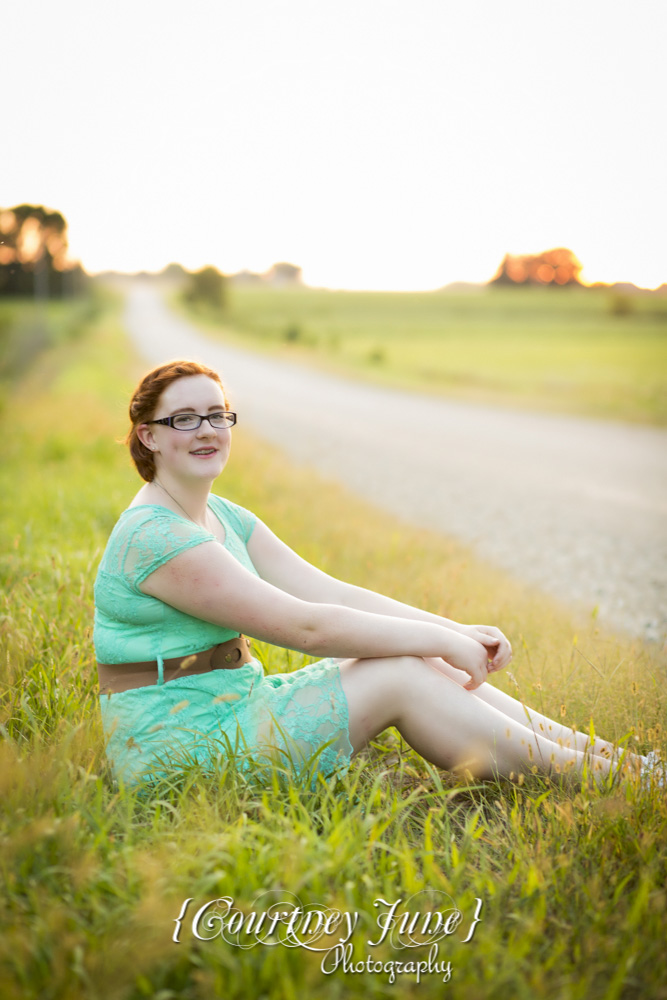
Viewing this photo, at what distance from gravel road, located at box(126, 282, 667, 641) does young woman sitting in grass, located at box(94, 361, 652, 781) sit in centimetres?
114

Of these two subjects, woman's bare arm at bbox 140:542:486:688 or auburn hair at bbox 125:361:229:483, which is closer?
woman's bare arm at bbox 140:542:486:688

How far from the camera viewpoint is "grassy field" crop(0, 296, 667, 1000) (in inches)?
53.9

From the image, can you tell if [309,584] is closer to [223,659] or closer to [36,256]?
[223,659]

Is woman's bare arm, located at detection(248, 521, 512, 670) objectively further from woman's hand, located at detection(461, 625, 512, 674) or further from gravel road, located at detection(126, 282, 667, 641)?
gravel road, located at detection(126, 282, 667, 641)

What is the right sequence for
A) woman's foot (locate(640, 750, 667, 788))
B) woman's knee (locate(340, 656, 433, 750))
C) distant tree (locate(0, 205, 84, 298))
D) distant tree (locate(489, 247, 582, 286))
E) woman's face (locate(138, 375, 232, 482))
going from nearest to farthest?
1. woman's foot (locate(640, 750, 667, 788))
2. woman's knee (locate(340, 656, 433, 750))
3. woman's face (locate(138, 375, 232, 482))
4. distant tree (locate(0, 205, 84, 298))
5. distant tree (locate(489, 247, 582, 286))

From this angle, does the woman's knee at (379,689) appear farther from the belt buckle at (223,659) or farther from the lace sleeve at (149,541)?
the lace sleeve at (149,541)

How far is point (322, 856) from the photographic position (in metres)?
1.64

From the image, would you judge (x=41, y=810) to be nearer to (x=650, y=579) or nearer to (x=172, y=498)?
(x=172, y=498)

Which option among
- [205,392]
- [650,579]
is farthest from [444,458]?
[205,392]

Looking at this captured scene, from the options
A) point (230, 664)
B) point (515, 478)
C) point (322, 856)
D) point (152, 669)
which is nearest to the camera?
point (322, 856)

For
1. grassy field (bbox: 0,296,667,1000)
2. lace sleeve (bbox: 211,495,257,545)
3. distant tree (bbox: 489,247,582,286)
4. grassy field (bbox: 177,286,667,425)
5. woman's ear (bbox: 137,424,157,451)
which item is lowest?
grassy field (bbox: 0,296,667,1000)

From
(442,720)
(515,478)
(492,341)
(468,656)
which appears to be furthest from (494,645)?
(492,341)

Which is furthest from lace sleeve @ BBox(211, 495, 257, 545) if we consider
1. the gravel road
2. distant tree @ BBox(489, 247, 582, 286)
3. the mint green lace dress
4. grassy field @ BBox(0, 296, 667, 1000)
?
distant tree @ BBox(489, 247, 582, 286)

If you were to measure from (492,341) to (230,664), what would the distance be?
3522cm
